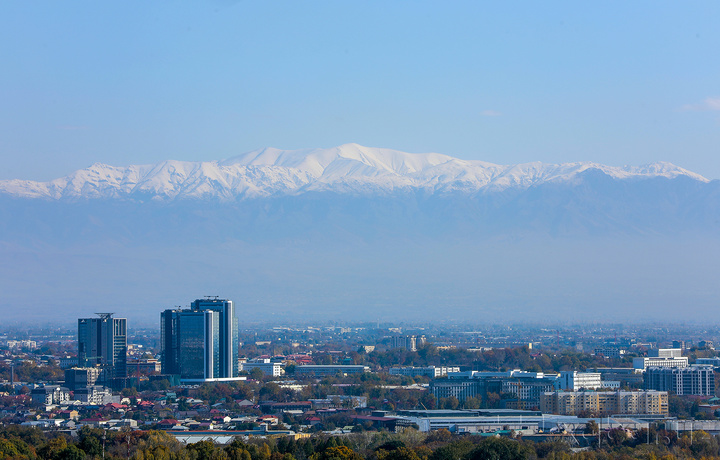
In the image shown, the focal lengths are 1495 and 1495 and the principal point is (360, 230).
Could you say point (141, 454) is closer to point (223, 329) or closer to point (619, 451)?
point (619, 451)

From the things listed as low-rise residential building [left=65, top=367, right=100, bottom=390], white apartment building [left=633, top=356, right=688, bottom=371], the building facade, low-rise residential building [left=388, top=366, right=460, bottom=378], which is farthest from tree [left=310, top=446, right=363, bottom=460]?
low-rise residential building [left=388, top=366, right=460, bottom=378]

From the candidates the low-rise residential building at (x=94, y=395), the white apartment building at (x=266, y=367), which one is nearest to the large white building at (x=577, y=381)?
the low-rise residential building at (x=94, y=395)

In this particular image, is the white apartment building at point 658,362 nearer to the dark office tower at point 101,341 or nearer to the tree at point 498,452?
the dark office tower at point 101,341

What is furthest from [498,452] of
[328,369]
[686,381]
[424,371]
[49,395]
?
[328,369]

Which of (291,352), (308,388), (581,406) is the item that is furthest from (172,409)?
(291,352)

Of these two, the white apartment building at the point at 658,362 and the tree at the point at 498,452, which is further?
the white apartment building at the point at 658,362

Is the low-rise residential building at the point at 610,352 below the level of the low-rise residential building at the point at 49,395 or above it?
above

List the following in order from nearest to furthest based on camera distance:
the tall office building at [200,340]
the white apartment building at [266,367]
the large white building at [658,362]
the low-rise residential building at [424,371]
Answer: the tall office building at [200,340] → the large white building at [658,362] → the low-rise residential building at [424,371] → the white apartment building at [266,367]

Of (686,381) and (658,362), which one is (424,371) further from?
(686,381)

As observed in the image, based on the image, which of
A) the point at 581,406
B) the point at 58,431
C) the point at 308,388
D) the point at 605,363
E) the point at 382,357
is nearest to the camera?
the point at 58,431
